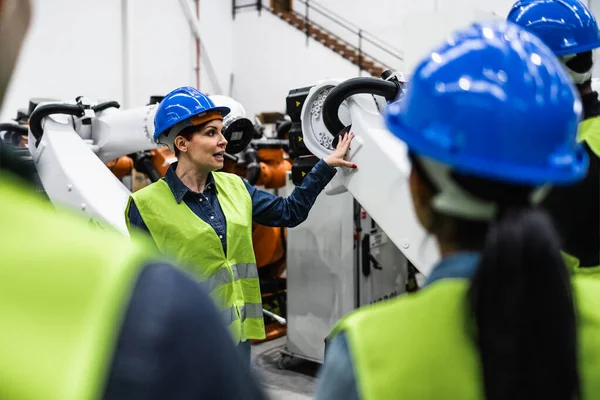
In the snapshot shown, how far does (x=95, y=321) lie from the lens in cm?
50

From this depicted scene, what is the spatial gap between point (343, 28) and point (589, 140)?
43.8 ft

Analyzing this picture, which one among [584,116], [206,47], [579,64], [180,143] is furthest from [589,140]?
[206,47]

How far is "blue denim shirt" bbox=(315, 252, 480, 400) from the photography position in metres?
0.84

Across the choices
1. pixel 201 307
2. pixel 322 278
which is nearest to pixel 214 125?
pixel 322 278

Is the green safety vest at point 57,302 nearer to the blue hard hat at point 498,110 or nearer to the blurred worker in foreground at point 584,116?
the blue hard hat at point 498,110

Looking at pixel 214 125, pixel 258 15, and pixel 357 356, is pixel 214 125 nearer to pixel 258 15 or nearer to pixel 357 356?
pixel 357 356

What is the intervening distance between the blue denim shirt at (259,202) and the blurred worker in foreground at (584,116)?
1.12 meters

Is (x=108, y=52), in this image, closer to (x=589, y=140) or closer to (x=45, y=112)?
(x=45, y=112)

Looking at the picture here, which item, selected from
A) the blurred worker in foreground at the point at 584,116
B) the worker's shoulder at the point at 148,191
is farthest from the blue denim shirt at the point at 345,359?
the worker's shoulder at the point at 148,191

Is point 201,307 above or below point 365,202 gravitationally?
above

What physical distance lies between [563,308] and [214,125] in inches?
87.1

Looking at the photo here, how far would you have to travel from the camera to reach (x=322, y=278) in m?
4.32

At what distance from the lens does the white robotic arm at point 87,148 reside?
3135 millimetres

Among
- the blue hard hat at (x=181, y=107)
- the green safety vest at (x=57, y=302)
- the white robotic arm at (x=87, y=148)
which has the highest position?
the green safety vest at (x=57, y=302)
